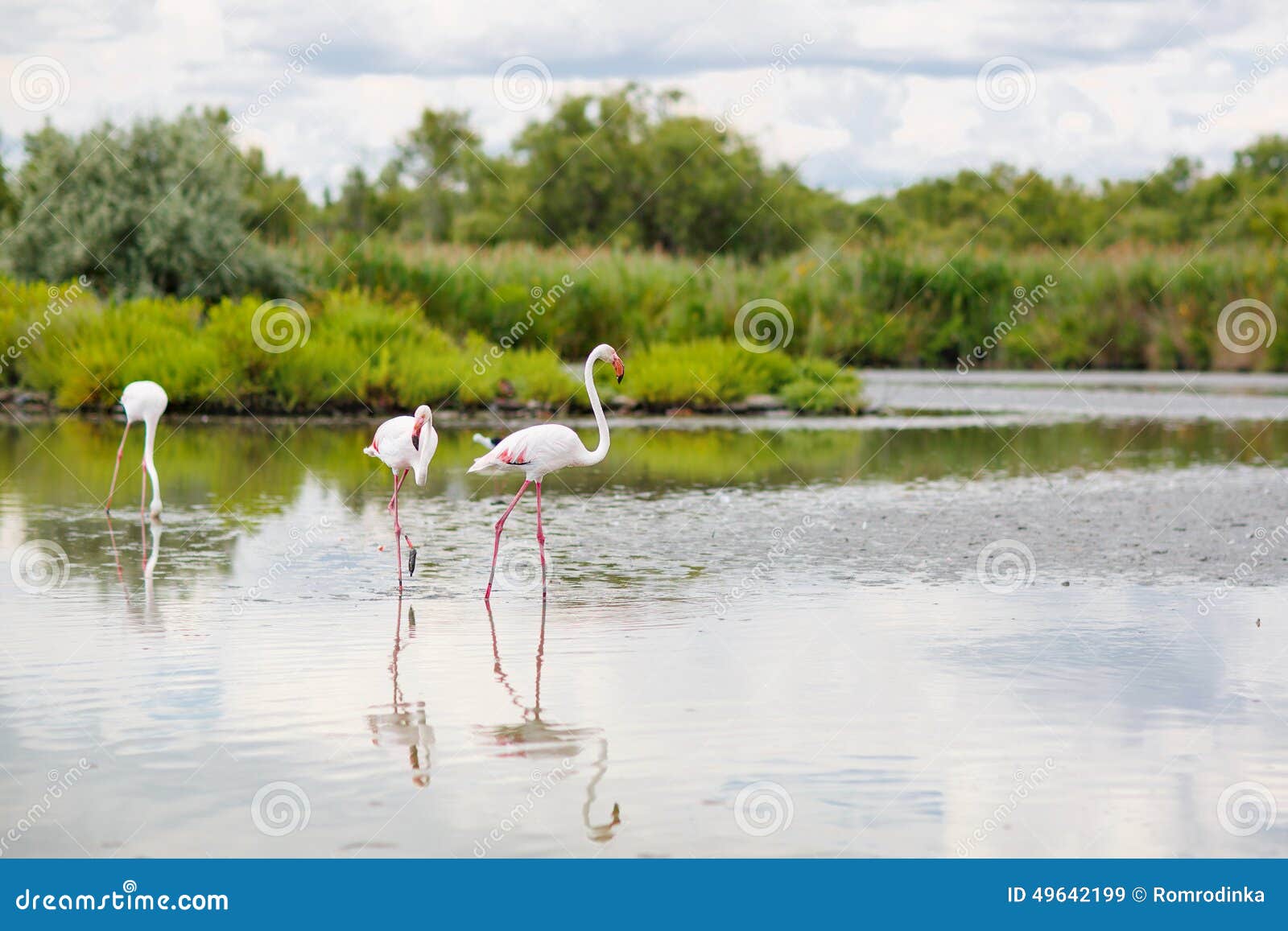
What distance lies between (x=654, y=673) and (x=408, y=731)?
1465 millimetres

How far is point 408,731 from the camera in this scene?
21.8 ft

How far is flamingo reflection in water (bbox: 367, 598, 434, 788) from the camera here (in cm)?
617

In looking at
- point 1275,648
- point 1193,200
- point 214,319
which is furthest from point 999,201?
point 1275,648

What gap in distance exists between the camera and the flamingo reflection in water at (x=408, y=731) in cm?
617

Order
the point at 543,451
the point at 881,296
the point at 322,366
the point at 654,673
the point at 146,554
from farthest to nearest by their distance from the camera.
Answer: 1. the point at 881,296
2. the point at 322,366
3. the point at 146,554
4. the point at 543,451
5. the point at 654,673

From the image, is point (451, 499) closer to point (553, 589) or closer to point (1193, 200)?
point (553, 589)

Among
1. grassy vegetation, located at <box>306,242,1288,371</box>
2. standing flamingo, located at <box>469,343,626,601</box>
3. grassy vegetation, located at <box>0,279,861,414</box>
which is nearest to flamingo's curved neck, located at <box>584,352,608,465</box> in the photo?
standing flamingo, located at <box>469,343,626,601</box>

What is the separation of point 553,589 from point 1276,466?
10585 mm

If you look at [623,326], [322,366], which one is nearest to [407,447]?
[322,366]

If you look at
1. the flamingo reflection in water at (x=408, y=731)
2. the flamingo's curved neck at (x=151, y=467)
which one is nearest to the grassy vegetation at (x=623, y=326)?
the flamingo's curved neck at (x=151, y=467)

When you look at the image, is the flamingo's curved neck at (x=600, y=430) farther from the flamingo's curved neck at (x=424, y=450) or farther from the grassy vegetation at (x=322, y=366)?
the grassy vegetation at (x=322, y=366)

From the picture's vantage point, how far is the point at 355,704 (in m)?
7.06

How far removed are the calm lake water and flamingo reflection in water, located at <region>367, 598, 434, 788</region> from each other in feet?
0.10

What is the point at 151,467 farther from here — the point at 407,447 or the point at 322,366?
the point at 322,366
